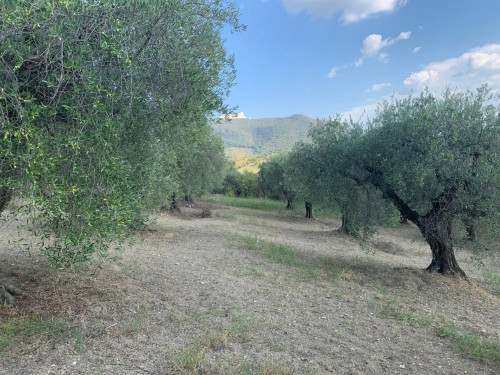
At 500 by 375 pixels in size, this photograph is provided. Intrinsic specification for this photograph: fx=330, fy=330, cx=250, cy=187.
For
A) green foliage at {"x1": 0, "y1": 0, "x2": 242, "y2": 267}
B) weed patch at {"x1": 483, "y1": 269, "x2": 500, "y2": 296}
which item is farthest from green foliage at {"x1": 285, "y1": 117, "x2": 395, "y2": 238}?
green foliage at {"x1": 0, "y1": 0, "x2": 242, "y2": 267}

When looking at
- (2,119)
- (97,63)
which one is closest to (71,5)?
(97,63)

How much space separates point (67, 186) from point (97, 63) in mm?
1698

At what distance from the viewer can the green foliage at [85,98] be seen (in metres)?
3.91

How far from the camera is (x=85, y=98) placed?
436cm

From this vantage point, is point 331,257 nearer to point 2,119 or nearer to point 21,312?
point 21,312

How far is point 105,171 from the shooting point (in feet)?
14.2

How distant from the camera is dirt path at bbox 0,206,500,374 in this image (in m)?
4.58

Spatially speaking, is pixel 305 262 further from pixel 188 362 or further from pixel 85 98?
pixel 85 98

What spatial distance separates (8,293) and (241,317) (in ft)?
14.0

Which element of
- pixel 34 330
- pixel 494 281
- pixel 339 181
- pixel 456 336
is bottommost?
pixel 494 281

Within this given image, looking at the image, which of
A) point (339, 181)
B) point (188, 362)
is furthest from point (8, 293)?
point (339, 181)

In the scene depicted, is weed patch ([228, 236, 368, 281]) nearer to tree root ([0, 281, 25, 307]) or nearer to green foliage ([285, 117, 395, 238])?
green foliage ([285, 117, 395, 238])

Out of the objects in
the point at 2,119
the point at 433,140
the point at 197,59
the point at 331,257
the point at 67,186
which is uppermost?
the point at 197,59

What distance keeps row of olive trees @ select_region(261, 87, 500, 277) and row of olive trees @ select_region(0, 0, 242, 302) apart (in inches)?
266
